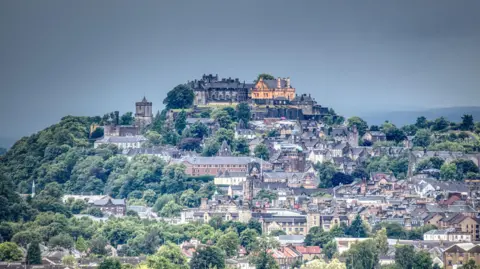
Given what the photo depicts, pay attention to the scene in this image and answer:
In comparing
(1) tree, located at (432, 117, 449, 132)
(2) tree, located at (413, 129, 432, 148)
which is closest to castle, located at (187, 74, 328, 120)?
(1) tree, located at (432, 117, 449, 132)

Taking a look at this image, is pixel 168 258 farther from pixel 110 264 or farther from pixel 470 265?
pixel 470 265

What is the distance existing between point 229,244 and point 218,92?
29.5 meters

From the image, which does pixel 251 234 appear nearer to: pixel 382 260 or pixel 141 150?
pixel 382 260

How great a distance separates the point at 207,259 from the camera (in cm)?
5447

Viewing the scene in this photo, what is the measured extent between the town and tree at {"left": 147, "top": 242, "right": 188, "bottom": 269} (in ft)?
0.26

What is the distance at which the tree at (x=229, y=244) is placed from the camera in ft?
190

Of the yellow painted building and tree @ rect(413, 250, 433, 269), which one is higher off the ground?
the yellow painted building

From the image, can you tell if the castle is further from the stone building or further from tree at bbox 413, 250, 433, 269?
tree at bbox 413, 250, 433, 269

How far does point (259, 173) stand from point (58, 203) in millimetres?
11009

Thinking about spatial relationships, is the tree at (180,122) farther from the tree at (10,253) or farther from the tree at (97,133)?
the tree at (10,253)

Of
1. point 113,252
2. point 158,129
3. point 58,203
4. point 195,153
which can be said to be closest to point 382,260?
point 113,252

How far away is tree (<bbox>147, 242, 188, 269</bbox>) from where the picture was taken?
5300cm

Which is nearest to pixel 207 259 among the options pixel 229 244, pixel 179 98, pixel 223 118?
pixel 229 244

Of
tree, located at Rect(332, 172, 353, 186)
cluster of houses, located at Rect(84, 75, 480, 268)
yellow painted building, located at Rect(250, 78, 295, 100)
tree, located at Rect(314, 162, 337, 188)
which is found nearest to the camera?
cluster of houses, located at Rect(84, 75, 480, 268)
